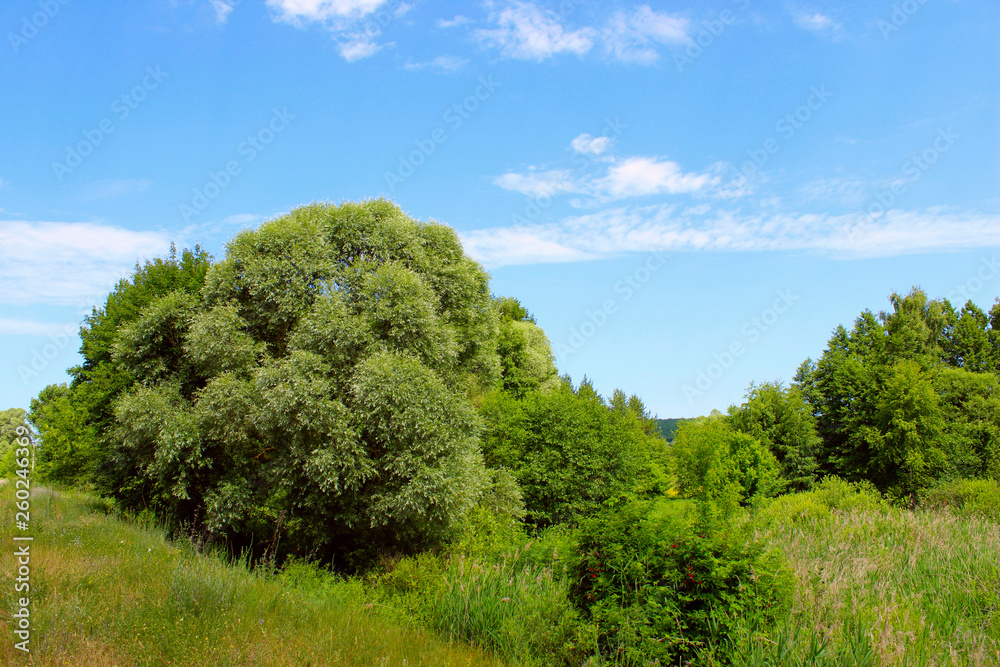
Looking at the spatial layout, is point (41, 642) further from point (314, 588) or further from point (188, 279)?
point (188, 279)

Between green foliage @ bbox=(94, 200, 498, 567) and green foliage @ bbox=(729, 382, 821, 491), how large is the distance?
27.7 meters

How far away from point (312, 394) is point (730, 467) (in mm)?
26031

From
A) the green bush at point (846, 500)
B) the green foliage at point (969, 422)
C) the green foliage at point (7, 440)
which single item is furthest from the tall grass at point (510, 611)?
the green foliage at point (969, 422)

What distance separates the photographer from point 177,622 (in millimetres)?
6480

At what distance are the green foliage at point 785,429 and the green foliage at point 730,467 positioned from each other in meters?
2.78

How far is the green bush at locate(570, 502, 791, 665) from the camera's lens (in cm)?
776

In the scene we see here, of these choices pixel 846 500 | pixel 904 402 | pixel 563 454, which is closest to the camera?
pixel 846 500

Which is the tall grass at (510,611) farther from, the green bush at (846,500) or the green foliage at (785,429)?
the green foliage at (785,429)

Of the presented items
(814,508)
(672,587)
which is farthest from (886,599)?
(814,508)

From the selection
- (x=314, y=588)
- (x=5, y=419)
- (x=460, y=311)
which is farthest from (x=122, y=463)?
(x=5, y=419)

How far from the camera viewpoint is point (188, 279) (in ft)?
72.7

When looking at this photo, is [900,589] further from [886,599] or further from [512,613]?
[512,613]

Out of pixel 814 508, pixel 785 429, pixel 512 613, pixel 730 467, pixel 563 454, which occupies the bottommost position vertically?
pixel 512 613

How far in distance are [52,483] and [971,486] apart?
3936cm
